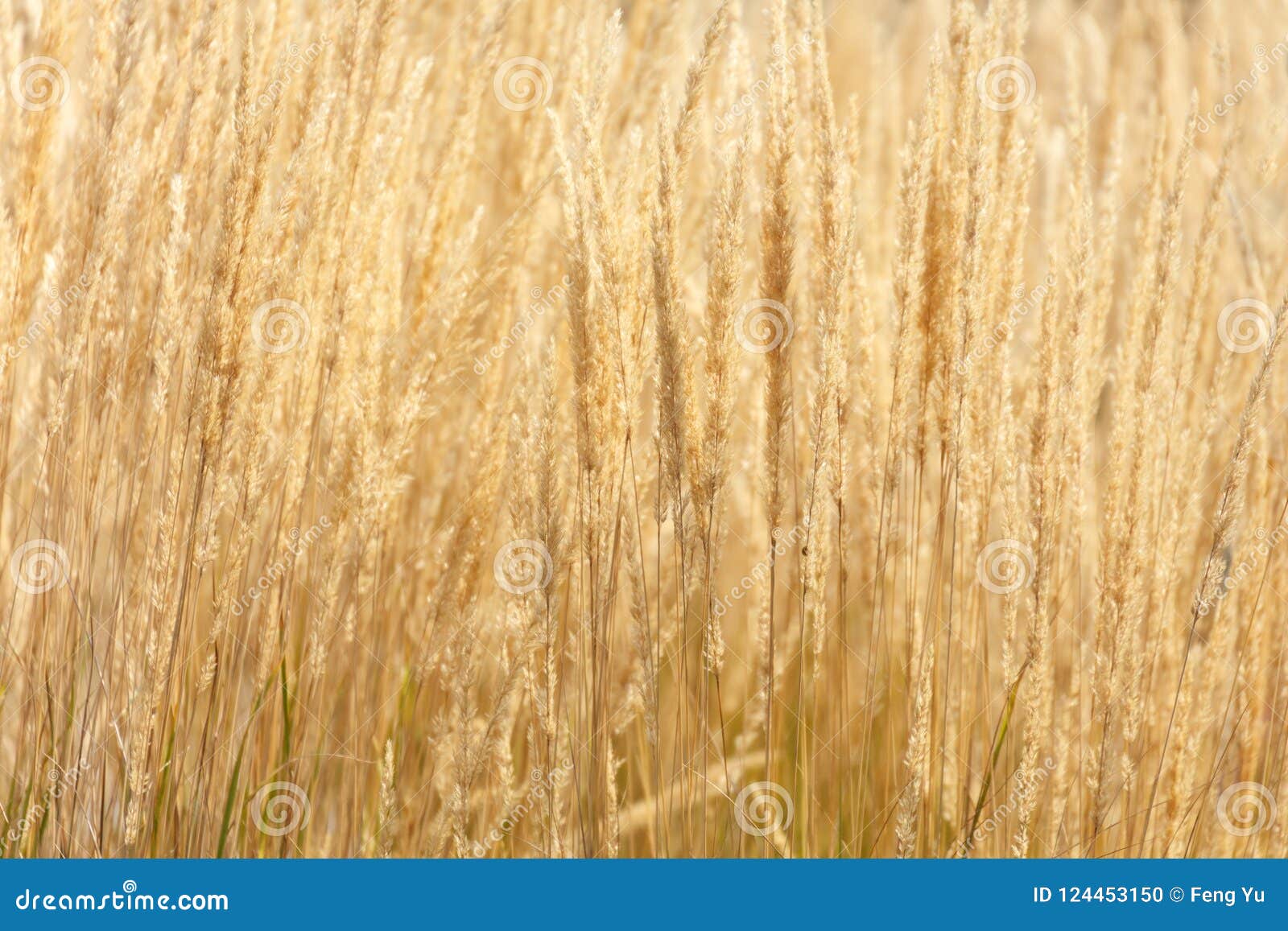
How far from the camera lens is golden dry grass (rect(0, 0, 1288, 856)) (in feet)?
4.79

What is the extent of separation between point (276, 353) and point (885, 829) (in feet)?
4.14

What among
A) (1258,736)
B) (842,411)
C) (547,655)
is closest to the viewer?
(547,655)

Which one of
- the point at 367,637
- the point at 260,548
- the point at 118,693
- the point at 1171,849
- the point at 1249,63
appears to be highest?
the point at 1249,63

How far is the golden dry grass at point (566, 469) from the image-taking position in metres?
1.46

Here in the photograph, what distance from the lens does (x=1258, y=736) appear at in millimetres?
1837

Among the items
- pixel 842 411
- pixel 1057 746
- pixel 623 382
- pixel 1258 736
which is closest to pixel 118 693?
pixel 623 382

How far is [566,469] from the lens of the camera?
1753 mm

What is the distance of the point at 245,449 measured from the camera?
5.00 ft

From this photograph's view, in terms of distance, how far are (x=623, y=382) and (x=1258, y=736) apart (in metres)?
1.36

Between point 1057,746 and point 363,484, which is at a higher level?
point 363,484

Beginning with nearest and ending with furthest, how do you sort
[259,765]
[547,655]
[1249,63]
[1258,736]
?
[547,655] → [259,765] → [1258,736] → [1249,63]

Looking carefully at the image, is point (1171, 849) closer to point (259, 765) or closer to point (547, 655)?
point (547, 655)

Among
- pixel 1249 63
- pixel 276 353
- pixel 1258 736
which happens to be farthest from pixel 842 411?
pixel 1249 63

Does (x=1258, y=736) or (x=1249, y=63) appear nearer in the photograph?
(x=1258, y=736)
